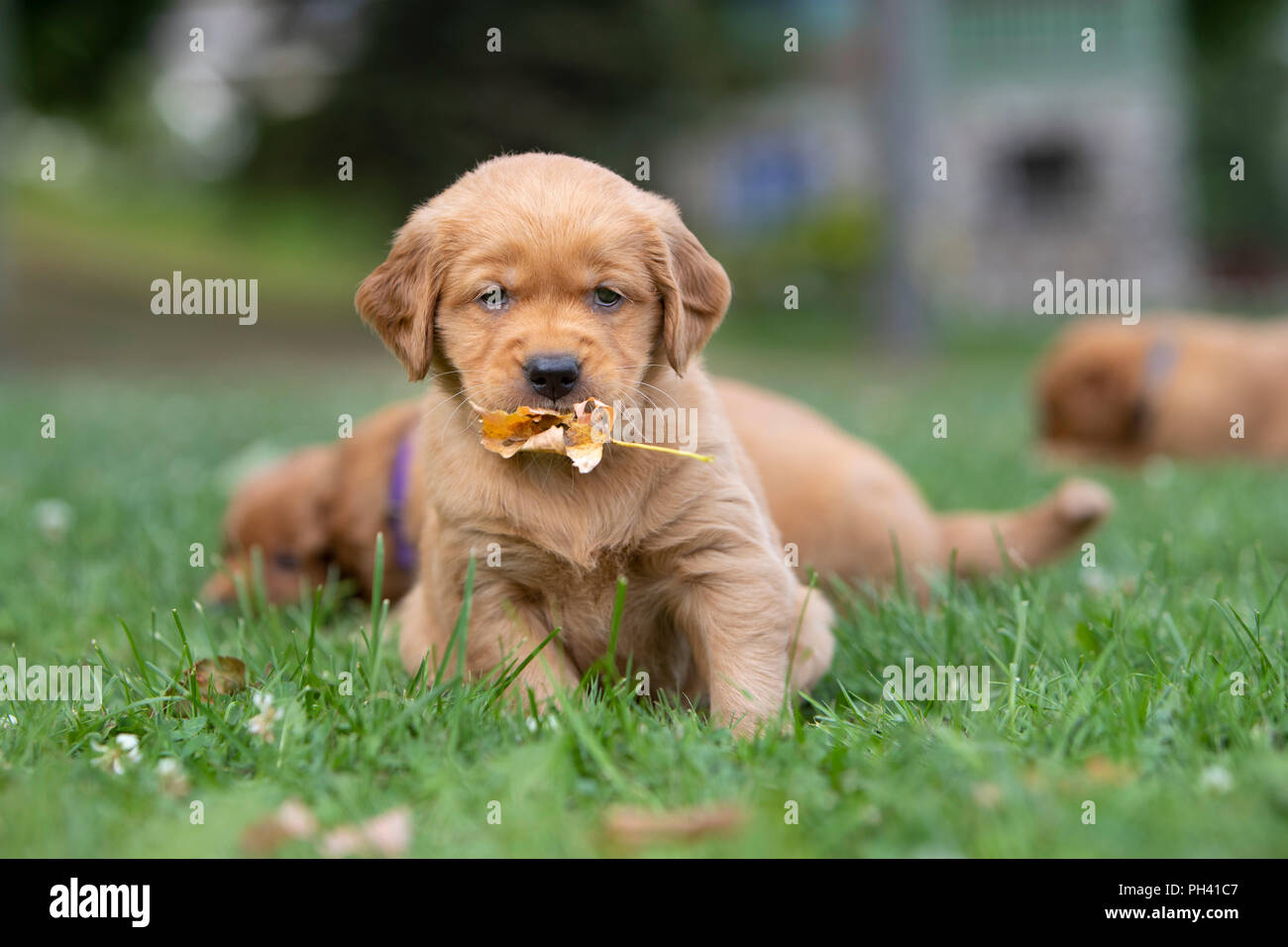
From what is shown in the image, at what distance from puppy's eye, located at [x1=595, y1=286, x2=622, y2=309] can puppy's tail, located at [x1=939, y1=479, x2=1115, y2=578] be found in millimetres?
1610

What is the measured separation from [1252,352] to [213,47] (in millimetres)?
18039

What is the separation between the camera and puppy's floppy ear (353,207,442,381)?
255 centimetres

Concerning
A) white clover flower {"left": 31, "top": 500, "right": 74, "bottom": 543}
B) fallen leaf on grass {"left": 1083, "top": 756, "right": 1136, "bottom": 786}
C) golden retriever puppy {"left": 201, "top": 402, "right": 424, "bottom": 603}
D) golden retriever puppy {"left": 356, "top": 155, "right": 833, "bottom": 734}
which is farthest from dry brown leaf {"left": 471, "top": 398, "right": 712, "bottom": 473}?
white clover flower {"left": 31, "top": 500, "right": 74, "bottom": 543}

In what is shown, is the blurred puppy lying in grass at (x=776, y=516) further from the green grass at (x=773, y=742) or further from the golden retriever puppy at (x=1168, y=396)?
the golden retriever puppy at (x=1168, y=396)

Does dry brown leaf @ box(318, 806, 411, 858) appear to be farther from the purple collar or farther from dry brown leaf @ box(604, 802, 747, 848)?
the purple collar

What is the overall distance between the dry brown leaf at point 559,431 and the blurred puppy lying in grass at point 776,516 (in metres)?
1.19

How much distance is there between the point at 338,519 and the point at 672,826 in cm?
240

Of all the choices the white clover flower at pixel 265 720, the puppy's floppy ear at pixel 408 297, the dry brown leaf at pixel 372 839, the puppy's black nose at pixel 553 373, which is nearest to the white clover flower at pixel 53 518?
the puppy's floppy ear at pixel 408 297

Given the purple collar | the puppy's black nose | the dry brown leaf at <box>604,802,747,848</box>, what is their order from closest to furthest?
the dry brown leaf at <box>604,802,747,848</box>
the puppy's black nose
the purple collar

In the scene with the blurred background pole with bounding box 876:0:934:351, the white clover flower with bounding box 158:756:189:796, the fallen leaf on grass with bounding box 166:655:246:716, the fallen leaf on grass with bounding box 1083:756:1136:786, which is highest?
the blurred background pole with bounding box 876:0:934:351

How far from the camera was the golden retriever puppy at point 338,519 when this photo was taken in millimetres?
3818

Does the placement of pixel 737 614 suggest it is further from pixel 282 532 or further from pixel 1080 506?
pixel 282 532
